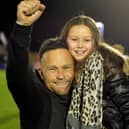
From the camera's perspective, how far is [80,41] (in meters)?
2.23

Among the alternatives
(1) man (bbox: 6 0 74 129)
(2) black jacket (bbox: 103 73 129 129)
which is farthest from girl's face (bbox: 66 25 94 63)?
(2) black jacket (bbox: 103 73 129 129)

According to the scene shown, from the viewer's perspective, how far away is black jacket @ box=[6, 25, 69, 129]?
210 centimetres

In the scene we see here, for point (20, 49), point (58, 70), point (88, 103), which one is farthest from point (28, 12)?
point (88, 103)

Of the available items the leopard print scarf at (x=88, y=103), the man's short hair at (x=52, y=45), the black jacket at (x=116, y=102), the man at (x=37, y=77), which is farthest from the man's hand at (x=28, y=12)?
the black jacket at (x=116, y=102)

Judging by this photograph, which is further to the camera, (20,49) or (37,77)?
(37,77)

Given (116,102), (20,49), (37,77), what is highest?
(20,49)

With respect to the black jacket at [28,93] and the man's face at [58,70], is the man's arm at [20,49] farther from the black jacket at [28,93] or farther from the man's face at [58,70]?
the man's face at [58,70]

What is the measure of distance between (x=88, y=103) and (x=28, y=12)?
52cm

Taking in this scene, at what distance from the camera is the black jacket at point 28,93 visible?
210 centimetres

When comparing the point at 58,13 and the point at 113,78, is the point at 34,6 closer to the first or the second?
the point at 58,13

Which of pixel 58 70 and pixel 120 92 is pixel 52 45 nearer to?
pixel 58 70

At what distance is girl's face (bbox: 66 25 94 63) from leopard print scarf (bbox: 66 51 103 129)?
0.08 m

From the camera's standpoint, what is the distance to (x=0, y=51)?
2152 mm

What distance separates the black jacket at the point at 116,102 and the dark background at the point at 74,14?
17 cm
